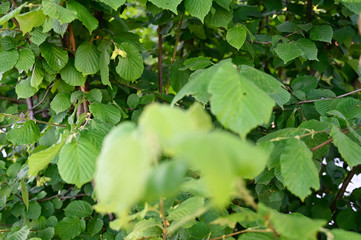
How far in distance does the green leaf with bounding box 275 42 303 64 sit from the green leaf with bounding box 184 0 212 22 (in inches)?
12.6

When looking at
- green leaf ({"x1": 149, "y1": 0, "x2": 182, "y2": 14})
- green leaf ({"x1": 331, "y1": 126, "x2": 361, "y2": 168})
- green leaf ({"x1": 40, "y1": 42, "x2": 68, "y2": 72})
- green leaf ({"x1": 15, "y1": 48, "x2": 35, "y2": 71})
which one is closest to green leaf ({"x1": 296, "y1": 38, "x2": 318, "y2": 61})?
green leaf ({"x1": 149, "y1": 0, "x2": 182, "y2": 14})

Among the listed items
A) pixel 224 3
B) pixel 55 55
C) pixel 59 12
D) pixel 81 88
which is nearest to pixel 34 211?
pixel 81 88

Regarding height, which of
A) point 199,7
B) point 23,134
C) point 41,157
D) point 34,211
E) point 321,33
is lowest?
point 34,211

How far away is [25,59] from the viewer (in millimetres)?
1257

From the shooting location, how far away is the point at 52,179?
1.69 meters

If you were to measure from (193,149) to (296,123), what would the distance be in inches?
42.9

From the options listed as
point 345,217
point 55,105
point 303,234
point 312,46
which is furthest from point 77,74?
point 345,217

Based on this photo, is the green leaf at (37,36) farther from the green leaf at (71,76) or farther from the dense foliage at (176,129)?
the green leaf at (71,76)

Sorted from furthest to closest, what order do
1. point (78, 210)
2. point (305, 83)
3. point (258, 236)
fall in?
point (78, 210)
point (305, 83)
point (258, 236)

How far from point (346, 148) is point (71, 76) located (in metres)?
0.95

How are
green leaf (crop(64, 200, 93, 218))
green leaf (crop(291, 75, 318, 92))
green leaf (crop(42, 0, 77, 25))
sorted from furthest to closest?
green leaf (crop(64, 200, 93, 218))
green leaf (crop(291, 75, 318, 92))
green leaf (crop(42, 0, 77, 25))

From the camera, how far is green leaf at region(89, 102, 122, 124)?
122 cm

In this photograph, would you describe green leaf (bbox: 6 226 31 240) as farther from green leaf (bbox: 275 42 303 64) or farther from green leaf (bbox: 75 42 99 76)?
green leaf (bbox: 275 42 303 64)

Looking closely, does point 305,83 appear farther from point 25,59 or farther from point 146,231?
point 25,59
